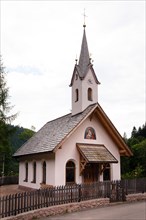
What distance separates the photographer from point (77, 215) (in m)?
13.3

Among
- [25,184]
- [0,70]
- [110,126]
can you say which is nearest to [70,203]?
[110,126]

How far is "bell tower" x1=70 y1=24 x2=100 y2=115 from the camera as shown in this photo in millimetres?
22188

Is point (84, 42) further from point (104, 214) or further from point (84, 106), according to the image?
point (104, 214)

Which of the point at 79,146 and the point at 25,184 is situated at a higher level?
the point at 79,146

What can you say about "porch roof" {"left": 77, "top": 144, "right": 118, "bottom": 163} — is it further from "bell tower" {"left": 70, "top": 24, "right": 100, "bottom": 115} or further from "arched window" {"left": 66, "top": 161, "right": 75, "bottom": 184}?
"bell tower" {"left": 70, "top": 24, "right": 100, "bottom": 115}

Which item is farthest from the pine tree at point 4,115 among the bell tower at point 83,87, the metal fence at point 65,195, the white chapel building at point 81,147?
the metal fence at point 65,195

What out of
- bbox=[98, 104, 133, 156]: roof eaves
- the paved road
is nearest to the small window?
bbox=[98, 104, 133, 156]: roof eaves

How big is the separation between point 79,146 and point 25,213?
831 centimetres

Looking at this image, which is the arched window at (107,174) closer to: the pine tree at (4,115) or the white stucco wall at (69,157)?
the white stucco wall at (69,157)

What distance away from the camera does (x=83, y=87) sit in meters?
22.3

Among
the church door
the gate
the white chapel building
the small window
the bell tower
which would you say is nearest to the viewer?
the gate

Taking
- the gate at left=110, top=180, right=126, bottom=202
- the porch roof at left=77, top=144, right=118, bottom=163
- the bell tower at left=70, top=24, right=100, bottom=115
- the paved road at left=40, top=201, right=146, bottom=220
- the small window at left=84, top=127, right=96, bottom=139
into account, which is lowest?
the paved road at left=40, top=201, right=146, bottom=220

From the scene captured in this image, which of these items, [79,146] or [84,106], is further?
[84,106]

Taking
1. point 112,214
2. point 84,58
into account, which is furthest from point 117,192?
point 84,58
